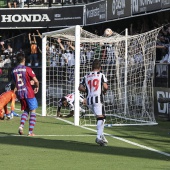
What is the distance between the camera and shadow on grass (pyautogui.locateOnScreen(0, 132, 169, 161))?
496 inches

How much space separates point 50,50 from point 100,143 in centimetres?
1445

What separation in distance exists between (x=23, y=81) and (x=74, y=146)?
2.65 meters

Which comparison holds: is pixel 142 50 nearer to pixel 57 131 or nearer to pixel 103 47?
pixel 103 47

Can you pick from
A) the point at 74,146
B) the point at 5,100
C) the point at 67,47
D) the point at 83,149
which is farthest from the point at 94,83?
the point at 67,47

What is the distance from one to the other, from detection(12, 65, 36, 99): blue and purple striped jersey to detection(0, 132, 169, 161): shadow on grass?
1.01m

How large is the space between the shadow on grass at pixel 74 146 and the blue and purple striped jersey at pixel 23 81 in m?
1.01

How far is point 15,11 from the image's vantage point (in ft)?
123

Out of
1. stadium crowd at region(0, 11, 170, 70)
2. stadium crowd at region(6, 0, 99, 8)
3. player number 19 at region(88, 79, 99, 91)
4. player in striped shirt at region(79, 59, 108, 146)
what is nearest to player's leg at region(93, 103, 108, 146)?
player in striped shirt at region(79, 59, 108, 146)

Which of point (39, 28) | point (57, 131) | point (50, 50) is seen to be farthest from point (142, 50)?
point (39, 28)

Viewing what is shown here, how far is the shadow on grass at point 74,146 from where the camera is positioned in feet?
41.3

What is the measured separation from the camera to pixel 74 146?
13.8 meters

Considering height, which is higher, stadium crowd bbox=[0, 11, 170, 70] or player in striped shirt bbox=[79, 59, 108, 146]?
stadium crowd bbox=[0, 11, 170, 70]

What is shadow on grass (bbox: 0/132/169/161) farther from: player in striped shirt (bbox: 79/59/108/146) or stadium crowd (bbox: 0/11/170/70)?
stadium crowd (bbox: 0/11/170/70)

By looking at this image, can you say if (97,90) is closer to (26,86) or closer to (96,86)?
(96,86)
